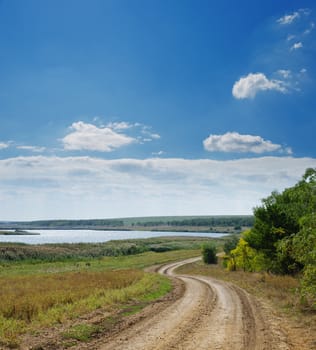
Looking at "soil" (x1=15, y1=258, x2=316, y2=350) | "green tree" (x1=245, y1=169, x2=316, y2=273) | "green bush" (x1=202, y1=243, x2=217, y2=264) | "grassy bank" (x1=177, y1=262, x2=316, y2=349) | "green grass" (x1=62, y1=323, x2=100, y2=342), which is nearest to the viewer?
"soil" (x1=15, y1=258, x2=316, y2=350)

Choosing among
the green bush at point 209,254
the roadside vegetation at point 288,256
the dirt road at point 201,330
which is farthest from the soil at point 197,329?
the green bush at point 209,254

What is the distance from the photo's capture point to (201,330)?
14.9m

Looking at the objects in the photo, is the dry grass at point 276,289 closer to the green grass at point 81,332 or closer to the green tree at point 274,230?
the green tree at point 274,230

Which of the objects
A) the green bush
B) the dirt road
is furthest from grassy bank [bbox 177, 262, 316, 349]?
the green bush

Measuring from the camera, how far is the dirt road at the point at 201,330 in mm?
12617

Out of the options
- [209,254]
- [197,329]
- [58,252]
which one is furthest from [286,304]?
[58,252]

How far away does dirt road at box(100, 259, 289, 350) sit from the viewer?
1262 centimetres

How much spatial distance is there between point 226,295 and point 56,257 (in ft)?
209

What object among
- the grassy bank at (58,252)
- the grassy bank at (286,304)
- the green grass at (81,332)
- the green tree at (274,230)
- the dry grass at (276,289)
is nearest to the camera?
the green grass at (81,332)

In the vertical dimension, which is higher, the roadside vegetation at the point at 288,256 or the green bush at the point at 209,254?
the roadside vegetation at the point at 288,256

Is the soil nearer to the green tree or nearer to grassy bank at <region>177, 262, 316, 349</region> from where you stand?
grassy bank at <region>177, 262, 316, 349</region>

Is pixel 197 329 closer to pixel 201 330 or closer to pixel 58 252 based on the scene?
pixel 201 330

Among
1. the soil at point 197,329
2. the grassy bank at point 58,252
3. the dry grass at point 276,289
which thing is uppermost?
the soil at point 197,329

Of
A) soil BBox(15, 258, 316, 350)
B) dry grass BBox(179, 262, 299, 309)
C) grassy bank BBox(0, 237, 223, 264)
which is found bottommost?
grassy bank BBox(0, 237, 223, 264)
